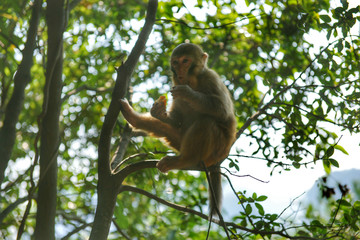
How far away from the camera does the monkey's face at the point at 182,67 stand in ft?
17.1

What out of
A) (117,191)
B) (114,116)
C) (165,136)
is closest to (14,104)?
(114,116)

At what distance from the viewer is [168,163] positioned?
4.27 m

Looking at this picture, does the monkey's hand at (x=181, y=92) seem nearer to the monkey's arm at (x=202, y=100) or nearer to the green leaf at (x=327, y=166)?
the monkey's arm at (x=202, y=100)

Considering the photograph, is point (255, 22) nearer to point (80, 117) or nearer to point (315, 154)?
point (315, 154)

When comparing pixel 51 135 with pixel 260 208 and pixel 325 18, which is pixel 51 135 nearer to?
pixel 260 208

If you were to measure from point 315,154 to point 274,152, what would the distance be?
605 millimetres

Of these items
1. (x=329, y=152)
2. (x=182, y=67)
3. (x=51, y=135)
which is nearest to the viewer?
(x=51, y=135)

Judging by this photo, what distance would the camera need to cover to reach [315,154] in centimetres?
416

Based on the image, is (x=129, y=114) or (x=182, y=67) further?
(x=182, y=67)

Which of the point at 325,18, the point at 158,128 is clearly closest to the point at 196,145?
the point at 158,128

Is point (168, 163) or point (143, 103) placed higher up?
point (143, 103)

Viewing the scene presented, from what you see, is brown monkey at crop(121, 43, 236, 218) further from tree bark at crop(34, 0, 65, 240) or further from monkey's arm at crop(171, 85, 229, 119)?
tree bark at crop(34, 0, 65, 240)

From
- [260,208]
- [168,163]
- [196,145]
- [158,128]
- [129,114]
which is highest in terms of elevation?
[158,128]

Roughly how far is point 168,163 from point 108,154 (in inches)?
36.6
